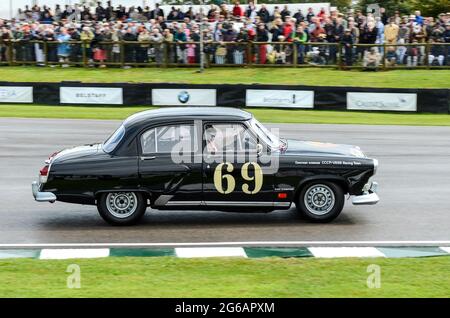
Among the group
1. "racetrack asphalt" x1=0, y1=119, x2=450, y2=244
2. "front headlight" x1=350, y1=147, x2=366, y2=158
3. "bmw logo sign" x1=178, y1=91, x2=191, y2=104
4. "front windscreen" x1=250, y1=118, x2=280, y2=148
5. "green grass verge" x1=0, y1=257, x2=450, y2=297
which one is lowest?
"racetrack asphalt" x1=0, y1=119, x2=450, y2=244

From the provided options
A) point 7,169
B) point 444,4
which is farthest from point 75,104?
point 444,4

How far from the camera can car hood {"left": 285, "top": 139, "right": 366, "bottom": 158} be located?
1049 cm

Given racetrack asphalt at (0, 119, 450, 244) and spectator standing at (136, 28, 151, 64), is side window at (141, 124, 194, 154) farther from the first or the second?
spectator standing at (136, 28, 151, 64)

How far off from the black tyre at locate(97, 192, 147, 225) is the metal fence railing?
21.5 meters

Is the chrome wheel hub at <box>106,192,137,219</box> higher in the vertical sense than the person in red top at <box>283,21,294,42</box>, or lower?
lower

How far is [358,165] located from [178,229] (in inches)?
103

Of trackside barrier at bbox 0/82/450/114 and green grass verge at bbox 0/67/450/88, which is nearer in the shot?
trackside barrier at bbox 0/82/450/114

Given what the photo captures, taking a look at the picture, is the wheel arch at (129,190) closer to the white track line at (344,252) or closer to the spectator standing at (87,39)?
the white track line at (344,252)

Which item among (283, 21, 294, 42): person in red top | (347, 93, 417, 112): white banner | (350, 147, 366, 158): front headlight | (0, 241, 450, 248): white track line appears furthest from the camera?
(283, 21, 294, 42): person in red top

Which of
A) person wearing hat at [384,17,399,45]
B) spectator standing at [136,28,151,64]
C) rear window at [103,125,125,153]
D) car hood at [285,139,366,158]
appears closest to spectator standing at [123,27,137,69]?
spectator standing at [136,28,151,64]

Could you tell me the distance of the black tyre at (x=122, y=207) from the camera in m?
10.3

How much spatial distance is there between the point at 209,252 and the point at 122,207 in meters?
1.84

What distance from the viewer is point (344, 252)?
29.8ft

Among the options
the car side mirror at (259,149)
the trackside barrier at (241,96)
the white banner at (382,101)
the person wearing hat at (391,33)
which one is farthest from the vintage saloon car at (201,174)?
the person wearing hat at (391,33)
